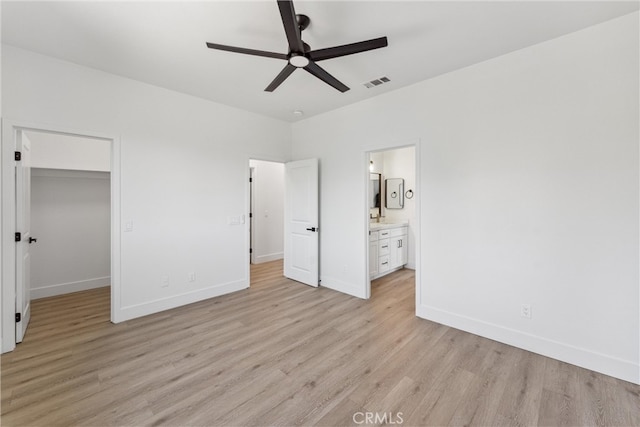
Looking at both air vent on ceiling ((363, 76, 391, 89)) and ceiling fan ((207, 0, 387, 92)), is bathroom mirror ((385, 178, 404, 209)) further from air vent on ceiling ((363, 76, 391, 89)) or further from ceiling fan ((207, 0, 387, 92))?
ceiling fan ((207, 0, 387, 92))

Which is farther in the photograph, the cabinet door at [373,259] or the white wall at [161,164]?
the cabinet door at [373,259]

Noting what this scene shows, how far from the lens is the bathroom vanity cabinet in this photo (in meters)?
4.55

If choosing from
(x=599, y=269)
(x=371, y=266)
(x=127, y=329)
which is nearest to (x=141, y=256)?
(x=127, y=329)

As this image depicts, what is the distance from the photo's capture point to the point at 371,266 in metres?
4.56

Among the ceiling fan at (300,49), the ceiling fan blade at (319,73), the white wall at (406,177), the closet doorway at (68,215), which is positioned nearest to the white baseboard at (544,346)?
the white wall at (406,177)

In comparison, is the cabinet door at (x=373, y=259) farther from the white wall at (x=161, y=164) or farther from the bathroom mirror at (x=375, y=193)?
the white wall at (x=161, y=164)

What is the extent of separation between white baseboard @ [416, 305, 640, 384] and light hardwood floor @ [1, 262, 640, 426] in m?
0.07

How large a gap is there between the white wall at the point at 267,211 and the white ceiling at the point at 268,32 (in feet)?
10.4

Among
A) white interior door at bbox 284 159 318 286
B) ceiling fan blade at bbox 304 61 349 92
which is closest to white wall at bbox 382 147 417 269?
white interior door at bbox 284 159 318 286

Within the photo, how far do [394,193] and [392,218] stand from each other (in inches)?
21.6

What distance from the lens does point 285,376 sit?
7.06 feet

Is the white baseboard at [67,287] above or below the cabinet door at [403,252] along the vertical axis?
below

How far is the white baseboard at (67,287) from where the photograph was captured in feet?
12.5

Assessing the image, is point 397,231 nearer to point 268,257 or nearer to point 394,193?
point 394,193
